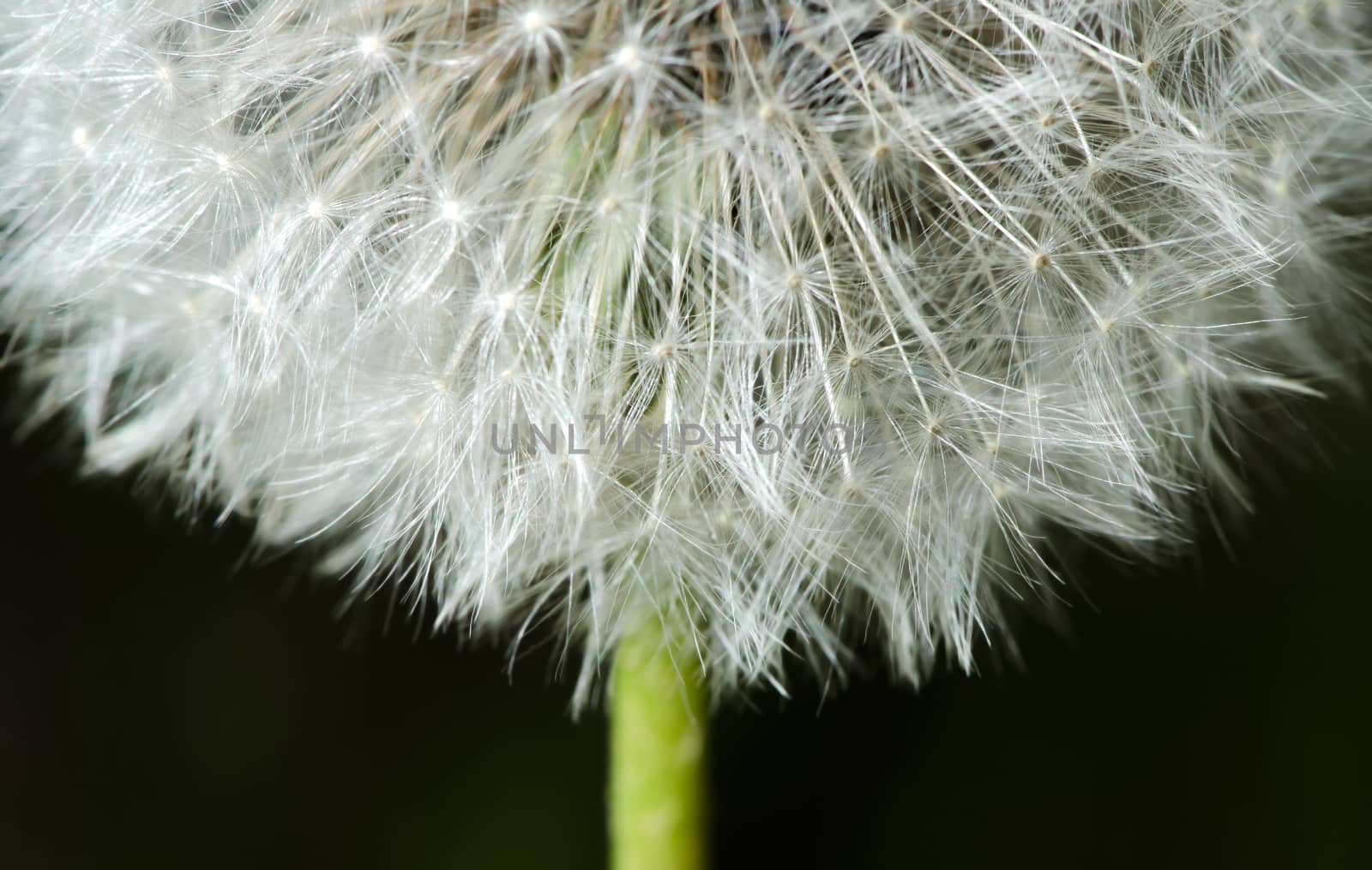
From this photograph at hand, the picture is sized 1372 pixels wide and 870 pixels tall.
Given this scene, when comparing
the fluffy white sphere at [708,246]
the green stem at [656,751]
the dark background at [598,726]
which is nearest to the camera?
the fluffy white sphere at [708,246]

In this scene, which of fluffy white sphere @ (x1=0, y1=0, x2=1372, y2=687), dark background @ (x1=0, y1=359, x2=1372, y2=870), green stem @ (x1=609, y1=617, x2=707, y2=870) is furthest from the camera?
dark background @ (x1=0, y1=359, x2=1372, y2=870)

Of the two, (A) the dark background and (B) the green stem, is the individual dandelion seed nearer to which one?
(B) the green stem

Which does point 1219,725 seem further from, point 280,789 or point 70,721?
point 70,721

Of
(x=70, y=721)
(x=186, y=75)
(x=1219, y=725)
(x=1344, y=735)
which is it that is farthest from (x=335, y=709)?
(x=1344, y=735)

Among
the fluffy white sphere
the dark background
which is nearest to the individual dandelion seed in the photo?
the fluffy white sphere

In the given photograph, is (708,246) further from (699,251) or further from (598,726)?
(598,726)

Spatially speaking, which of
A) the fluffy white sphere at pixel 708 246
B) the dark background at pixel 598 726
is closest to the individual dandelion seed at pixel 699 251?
the fluffy white sphere at pixel 708 246

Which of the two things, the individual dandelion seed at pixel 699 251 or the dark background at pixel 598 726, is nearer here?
the individual dandelion seed at pixel 699 251

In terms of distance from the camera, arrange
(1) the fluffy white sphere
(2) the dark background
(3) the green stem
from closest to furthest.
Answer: (1) the fluffy white sphere < (3) the green stem < (2) the dark background

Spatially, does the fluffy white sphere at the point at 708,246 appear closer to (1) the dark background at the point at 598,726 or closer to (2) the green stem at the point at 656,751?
(2) the green stem at the point at 656,751
